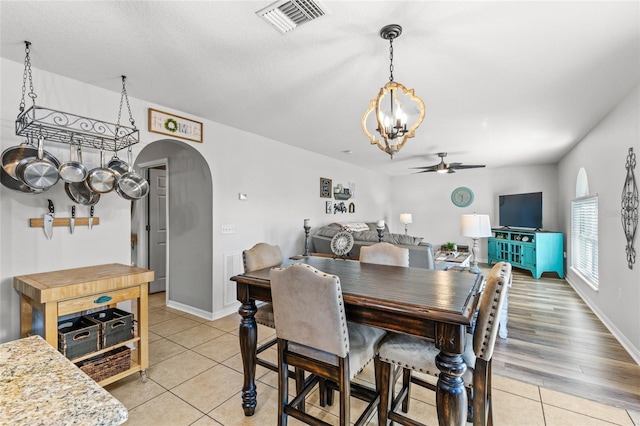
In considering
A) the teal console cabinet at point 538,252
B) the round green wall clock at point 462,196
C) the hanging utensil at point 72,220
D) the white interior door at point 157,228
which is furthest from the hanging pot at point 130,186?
the round green wall clock at point 462,196

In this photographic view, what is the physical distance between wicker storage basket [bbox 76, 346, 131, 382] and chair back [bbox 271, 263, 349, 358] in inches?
58.0

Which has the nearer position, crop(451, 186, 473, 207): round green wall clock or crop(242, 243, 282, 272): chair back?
crop(242, 243, 282, 272): chair back

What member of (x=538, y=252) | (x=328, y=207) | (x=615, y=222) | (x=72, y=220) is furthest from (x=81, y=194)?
(x=538, y=252)

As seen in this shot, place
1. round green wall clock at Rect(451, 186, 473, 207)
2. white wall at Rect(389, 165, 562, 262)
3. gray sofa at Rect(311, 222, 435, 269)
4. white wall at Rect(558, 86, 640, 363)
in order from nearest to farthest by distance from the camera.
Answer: white wall at Rect(558, 86, 640, 363), gray sofa at Rect(311, 222, 435, 269), white wall at Rect(389, 165, 562, 262), round green wall clock at Rect(451, 186, 473, 207)

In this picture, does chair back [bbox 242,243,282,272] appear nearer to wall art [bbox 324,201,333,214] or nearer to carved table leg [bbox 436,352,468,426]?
carved table leg [bbox 436,352,468,426]

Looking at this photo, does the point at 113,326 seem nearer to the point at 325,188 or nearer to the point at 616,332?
the point at 325,188

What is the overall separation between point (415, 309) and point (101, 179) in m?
2.57

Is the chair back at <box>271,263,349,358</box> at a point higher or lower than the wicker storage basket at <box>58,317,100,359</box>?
higher

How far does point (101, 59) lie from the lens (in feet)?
7.19

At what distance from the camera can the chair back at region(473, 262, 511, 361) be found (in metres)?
1.38

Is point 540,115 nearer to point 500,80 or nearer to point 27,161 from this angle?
point 500,80

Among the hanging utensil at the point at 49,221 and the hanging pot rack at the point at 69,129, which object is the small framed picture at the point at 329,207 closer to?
the hanging pot rack at the point at 69,129

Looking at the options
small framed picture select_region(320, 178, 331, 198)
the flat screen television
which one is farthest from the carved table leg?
the flat screen television

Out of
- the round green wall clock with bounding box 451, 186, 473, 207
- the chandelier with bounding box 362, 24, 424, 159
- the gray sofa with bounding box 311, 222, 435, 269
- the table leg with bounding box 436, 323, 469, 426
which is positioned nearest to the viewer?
the table leg with bounding box 436, 323, 469, 426
